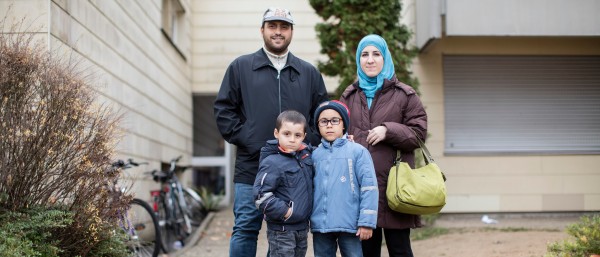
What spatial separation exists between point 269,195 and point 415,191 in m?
0.86

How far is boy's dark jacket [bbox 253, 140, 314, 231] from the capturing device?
363cm

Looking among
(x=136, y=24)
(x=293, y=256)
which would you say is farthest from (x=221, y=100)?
(x=136, y=24)

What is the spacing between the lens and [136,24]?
8.44 meters

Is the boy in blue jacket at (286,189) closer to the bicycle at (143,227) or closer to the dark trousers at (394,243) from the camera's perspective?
the dark trousers at (394,243)

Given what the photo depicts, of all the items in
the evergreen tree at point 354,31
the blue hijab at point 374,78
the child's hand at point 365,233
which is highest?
the evergreen tree at point 354,31

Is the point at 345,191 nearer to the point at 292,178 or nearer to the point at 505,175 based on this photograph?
the point at 292,178

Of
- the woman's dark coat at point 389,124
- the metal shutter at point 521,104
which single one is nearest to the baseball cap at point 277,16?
the woman's dark coat at point 389,124

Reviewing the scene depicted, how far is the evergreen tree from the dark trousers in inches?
183

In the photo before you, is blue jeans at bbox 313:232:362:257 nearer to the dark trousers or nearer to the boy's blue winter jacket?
the boy's blue winter jacket

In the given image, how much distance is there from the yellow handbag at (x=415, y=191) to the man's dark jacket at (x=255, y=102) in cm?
71

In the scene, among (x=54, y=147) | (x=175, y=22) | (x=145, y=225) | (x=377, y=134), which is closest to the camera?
(x=377, y=134)

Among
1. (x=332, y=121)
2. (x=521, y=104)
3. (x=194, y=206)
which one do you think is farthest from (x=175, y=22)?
(x=332, y=121)

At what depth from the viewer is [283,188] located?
12.2ft

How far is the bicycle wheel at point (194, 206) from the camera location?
31.8 ft
